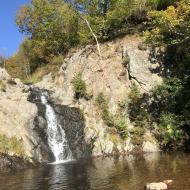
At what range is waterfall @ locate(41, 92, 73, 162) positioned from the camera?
1607 inches

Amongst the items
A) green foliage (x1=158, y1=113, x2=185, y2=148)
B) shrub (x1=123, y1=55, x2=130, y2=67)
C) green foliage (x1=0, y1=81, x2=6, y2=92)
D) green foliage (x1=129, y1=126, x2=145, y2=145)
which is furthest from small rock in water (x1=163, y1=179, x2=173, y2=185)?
green foliage (x1=0, y1=81, x2=6, y2=92)

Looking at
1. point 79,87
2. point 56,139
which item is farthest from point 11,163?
point 79,87

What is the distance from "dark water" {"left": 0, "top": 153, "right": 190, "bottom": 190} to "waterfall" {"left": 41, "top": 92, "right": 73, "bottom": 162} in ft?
17.0

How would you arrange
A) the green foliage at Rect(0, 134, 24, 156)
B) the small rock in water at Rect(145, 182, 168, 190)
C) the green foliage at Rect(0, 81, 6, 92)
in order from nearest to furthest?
the small rock in water at Rect(145, 182, 168, 190)
the green foliage at Rect(0, 134, 24, 156)
the green foliage at Rect(0, 81, 6, 92)

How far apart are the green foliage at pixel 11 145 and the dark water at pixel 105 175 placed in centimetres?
397

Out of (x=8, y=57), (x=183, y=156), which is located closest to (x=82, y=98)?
(x=183, y=156)

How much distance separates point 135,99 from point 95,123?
5154 millimetres

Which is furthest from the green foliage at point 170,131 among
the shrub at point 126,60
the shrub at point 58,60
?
the shrub at point 58,60

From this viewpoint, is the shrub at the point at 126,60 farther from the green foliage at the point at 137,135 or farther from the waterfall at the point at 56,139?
the waterfall at the point at 56,139

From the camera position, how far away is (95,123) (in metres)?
44.2

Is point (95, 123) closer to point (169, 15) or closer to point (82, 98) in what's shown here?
point (82, 98)

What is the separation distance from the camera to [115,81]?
48750 millimetres

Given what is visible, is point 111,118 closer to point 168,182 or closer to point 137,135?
point 137,135

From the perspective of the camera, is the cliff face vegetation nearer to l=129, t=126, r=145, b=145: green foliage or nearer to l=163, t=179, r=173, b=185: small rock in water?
l=129, t=126, r=145, b=145: green foliage
